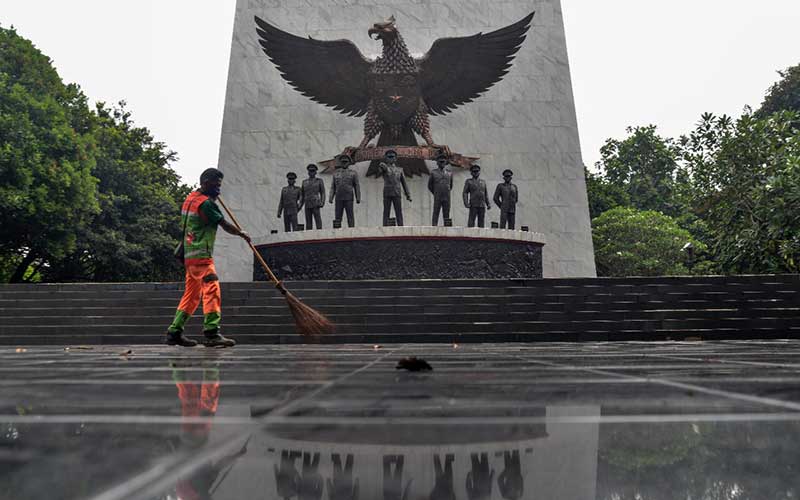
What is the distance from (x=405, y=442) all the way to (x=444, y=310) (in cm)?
778

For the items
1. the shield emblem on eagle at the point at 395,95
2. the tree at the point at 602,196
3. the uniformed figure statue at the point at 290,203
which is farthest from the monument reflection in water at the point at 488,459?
the tree at the point at 602,196

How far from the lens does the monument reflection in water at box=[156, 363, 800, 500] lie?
28.7 inches

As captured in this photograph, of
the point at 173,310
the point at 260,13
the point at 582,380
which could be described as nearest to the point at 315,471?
the point at 582,380

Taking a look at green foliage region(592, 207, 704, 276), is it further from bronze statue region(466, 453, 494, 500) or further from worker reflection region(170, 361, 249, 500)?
bronze statue region(466, 453, 494, 500)

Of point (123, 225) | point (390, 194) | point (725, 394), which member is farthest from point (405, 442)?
point (123, 225)

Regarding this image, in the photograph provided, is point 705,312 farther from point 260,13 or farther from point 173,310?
point 260,13

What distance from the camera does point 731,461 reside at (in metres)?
0.85

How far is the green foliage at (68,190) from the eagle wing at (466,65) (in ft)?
38.6

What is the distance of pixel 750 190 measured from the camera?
14.0 metres

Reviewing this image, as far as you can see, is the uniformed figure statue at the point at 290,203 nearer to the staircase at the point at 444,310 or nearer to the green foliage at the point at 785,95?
the staircase at the point at 444,310

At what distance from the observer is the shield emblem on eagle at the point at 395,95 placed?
669 inches

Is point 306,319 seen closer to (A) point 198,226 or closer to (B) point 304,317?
(B) point 304,317

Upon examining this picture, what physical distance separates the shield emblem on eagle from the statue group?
2.97 m

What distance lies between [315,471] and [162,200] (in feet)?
93.2
